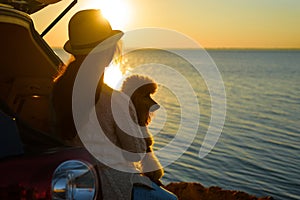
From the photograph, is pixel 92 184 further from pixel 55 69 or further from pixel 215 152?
pixel 215 152

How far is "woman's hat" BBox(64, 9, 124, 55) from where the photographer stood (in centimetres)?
293

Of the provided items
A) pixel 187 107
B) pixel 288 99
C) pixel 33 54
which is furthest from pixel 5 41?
pixel 288 99

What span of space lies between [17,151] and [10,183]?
0.16 m

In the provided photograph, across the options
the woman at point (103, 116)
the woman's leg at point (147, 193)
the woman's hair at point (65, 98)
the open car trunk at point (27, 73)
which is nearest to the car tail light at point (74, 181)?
the woman at point (103, 116)

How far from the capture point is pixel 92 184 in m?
1.70

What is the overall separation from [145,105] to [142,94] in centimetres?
10

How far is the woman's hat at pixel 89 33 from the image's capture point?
2932mm

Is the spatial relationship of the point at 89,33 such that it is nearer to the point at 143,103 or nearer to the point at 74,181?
the point at 143,103

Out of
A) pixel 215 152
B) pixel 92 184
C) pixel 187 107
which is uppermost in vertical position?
pixel 92 184

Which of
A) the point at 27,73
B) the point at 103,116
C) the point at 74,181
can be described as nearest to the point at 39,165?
the point at 74,181

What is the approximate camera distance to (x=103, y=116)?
2.98 meters

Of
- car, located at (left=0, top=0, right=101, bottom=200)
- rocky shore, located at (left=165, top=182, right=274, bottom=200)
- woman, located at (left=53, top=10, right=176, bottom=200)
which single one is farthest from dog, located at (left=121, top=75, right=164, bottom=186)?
rocky shore, located at (left=165, top=182, right=274, bottom=200)

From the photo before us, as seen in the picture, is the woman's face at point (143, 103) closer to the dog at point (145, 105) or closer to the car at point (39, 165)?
the dog at point (145, 105)

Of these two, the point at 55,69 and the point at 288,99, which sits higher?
the point at 55,69
